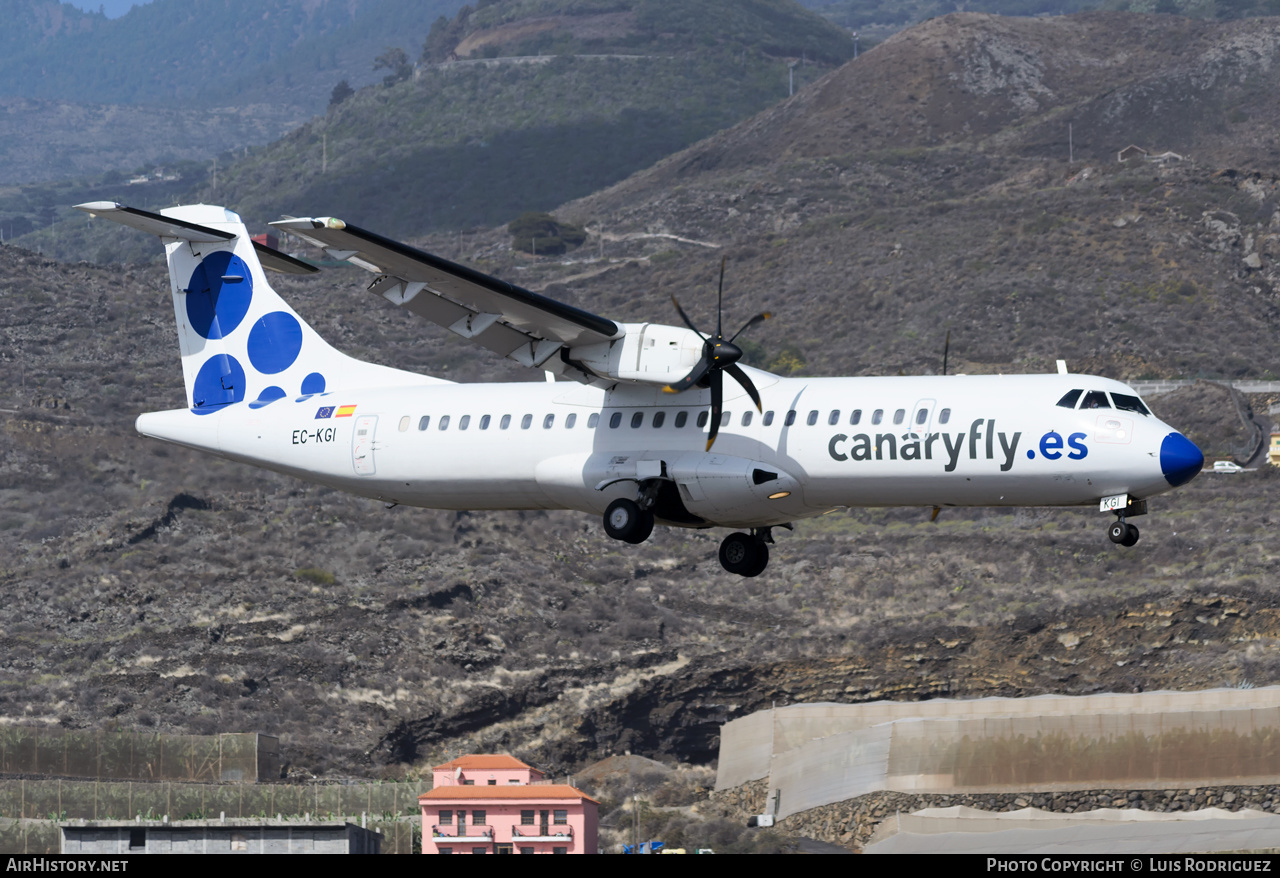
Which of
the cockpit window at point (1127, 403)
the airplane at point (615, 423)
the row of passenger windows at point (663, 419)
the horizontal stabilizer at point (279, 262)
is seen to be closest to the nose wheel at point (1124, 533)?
the airplane at point (615, 423)

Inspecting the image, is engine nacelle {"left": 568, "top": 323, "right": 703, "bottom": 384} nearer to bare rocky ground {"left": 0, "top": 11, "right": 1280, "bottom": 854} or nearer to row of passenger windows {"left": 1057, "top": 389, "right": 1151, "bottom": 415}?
row of passenger windows {"left": 1057, "top": 389, "right": 1151, "bottom": 415}

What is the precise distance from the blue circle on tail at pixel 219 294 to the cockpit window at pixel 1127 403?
18711 millimetres

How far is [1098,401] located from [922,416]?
2933 mm

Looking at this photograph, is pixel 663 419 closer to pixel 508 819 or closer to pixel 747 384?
pixel 747 384

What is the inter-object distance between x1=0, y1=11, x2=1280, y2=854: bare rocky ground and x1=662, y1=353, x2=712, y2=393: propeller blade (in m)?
63.1

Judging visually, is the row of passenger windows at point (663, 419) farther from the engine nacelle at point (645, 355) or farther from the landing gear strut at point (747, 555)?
the landing gear strut at point (747, 555)

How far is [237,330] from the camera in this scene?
1446 inches

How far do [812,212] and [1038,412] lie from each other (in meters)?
165

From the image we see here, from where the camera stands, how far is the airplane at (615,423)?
28.2 m

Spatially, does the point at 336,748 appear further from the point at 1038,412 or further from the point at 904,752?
the point at 1038,412

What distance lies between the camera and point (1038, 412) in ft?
92.9

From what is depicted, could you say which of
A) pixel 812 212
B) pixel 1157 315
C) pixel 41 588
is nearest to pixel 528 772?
pixel 41 588

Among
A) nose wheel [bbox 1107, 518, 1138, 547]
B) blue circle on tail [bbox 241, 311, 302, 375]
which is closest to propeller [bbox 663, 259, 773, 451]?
nose wheel [bbox 1107, 518, 1138, 547]

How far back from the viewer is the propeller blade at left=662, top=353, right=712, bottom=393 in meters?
29.8
